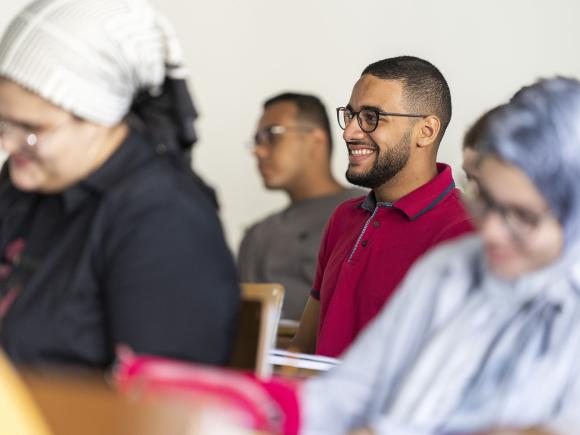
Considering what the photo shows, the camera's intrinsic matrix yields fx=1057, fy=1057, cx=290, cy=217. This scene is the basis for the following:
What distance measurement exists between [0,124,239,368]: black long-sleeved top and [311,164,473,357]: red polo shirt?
3.17 feet

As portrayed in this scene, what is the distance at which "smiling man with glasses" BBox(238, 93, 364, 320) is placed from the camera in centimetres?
421

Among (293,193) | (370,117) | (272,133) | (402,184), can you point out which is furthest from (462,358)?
(272,133)

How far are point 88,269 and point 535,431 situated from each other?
0.81 m

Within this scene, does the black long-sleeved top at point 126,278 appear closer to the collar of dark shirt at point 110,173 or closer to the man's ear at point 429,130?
the collar of dark shirt at point 110,173

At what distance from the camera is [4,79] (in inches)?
74.9

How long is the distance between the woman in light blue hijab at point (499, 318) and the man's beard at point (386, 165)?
1319mm

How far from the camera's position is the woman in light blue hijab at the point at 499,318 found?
1.59m

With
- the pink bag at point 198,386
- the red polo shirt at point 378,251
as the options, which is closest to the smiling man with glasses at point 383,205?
the red polo shirt at point 378,251

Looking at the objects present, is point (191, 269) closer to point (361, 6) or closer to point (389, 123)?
point (389, 123)

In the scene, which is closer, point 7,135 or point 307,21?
point 7,135

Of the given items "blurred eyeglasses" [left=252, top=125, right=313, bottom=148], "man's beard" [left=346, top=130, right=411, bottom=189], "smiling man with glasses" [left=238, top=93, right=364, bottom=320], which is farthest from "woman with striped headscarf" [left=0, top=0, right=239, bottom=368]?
"blurred eyeglasses" [left=252, top=125, right=313, bottom=148]

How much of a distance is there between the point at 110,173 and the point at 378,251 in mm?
1092

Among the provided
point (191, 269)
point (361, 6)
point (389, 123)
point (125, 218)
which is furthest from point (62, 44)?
point (361, 6)

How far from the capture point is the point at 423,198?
116 inches
